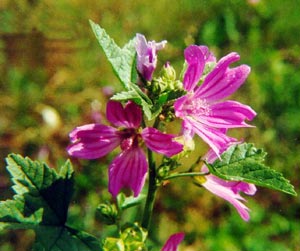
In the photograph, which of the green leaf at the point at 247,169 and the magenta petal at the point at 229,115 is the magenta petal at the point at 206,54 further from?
the green leaf at the point at 247,169

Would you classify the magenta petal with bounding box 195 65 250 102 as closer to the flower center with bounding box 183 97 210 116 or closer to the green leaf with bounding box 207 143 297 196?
the flower center with bounding box 183 97 210 116

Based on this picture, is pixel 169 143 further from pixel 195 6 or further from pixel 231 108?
pixel 195 6

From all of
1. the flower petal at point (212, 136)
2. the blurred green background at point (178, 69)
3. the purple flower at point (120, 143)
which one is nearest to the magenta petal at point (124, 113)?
the purple flower at point (120, 143)

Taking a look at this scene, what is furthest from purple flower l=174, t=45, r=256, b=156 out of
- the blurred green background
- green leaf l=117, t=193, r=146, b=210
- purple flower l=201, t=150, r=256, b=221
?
the blurred green background

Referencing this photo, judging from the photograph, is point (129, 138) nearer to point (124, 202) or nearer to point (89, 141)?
point (89, 141)

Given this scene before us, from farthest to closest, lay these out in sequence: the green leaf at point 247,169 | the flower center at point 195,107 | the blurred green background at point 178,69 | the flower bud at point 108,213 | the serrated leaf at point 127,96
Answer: the blurred green background at point 178,69, the flower bud at point 108,213, the flower center at point 195,107, the green leaf at point 247,169, the serrated leaf at point 127,96
